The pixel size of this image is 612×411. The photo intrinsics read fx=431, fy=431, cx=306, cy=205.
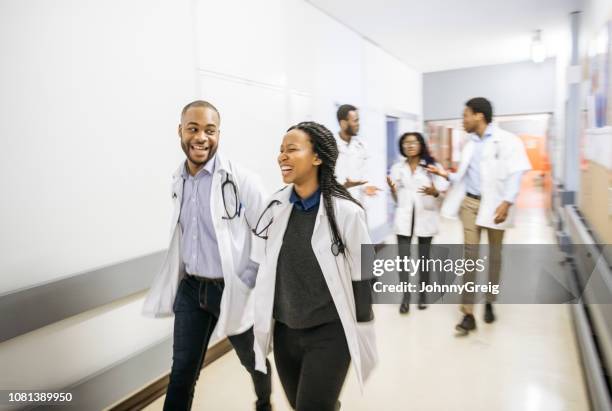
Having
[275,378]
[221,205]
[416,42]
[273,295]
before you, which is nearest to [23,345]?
[221,205]

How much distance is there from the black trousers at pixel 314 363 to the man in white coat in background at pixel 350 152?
8.75 feet

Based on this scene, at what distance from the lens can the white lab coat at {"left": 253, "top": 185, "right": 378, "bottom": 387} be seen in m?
1.61

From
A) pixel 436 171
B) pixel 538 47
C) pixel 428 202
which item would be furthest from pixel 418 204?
pixel 538 47

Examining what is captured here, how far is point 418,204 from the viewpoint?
3895 mm

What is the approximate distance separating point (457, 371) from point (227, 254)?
1873 millimetres

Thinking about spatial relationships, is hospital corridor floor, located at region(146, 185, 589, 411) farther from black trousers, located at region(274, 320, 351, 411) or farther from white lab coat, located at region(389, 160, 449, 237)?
black trousers, located at region(274, 320, 351, 411)

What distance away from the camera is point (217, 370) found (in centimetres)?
309

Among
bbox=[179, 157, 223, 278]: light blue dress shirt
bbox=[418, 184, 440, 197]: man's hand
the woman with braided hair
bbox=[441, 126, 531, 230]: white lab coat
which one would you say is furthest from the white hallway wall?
bbox=[441, 126, 531, 230]: white lab coat

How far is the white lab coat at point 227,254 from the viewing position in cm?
200

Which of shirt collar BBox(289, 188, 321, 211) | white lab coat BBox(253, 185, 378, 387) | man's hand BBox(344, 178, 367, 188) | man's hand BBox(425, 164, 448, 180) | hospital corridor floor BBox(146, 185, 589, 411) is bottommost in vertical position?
hospital corridor floor BBox(146, 185, 589, 411)

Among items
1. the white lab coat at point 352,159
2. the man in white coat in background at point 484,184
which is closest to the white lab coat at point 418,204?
the man in white coat in background at point 484,184

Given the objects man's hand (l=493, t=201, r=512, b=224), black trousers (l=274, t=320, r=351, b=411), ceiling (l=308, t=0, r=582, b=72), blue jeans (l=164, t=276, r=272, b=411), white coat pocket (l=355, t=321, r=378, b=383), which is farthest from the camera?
ceiling (l=308, t=0, r=582, b=72)

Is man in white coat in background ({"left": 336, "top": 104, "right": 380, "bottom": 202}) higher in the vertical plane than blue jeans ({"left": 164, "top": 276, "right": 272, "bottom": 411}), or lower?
higher

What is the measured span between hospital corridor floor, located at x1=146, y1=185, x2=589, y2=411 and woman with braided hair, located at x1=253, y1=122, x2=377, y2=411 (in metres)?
1.08
